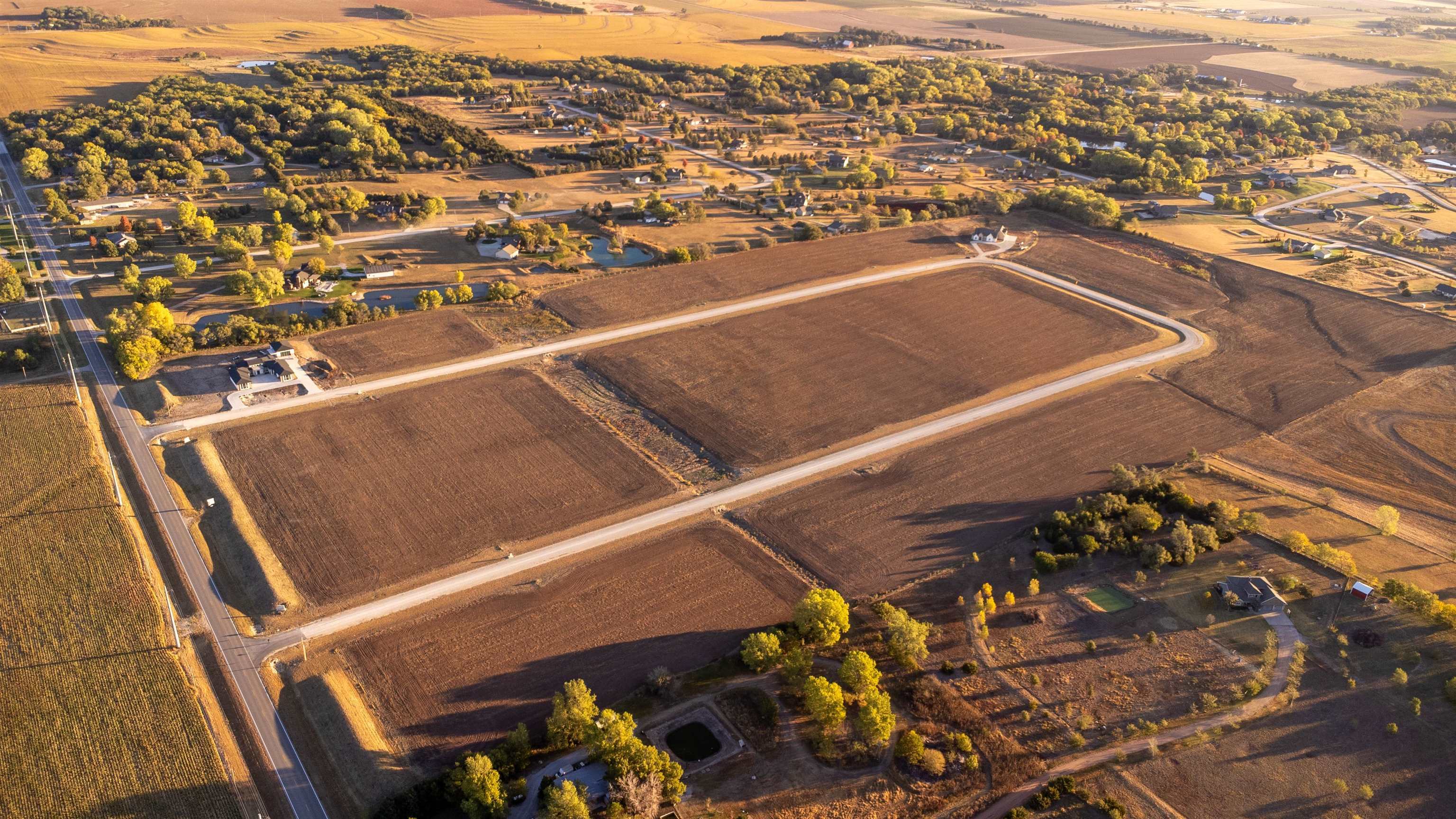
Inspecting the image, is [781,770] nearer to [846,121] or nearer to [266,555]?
[266,555]

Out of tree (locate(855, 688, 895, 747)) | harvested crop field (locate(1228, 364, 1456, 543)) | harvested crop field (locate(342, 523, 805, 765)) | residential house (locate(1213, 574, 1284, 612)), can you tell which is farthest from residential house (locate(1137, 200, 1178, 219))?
tree (locate(855, 688, 895, 747))

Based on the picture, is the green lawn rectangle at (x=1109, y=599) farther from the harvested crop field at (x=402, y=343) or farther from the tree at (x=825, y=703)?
the harvested crop field at (x=402, y=343)

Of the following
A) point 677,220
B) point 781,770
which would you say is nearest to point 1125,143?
point 677,220

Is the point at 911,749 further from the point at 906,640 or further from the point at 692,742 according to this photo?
the point at 692,742

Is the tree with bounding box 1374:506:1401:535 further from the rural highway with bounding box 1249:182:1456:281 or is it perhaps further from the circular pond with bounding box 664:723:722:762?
the rural highway with bounding box 1249:182:1456:281

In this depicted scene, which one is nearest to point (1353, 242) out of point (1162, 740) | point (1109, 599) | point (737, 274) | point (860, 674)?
point (737, 274)
